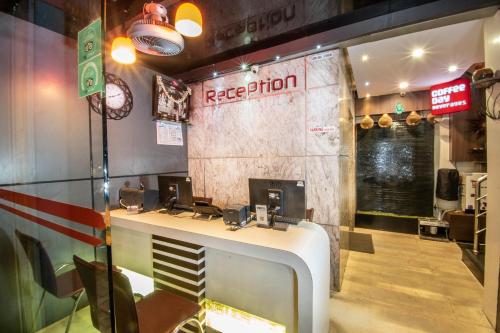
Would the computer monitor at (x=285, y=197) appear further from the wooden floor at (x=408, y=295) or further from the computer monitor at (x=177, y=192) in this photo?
the wooden floor at (x=408, y=295)

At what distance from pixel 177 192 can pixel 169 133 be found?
5.33 feet

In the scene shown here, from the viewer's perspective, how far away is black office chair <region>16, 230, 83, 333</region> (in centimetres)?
163

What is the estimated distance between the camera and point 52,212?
1769 mm

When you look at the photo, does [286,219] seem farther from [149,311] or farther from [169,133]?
[169,133]

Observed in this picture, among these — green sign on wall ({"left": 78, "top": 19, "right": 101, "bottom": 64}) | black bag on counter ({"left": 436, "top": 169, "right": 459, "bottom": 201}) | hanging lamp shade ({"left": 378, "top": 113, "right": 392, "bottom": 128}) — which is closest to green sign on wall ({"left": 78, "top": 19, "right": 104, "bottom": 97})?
green sign on wall ({"left": 78, "top": 19, "right": 101, "bottom": 64})

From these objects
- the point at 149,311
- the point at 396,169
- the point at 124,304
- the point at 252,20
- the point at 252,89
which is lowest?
the point at 149,311

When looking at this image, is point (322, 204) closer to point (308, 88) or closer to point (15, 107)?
point (308, 88)

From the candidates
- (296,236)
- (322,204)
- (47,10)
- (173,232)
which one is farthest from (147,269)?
(47,10)

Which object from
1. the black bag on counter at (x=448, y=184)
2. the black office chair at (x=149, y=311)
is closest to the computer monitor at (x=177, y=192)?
the black office chair at (x=149, y=311)

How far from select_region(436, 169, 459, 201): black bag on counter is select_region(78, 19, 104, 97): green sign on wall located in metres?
6.27

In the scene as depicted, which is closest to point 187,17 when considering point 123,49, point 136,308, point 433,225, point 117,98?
point 123,49

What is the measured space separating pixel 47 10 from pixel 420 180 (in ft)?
23.2

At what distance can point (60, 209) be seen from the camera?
166 centimetres

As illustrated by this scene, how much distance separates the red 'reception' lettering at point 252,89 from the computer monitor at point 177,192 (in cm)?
175
